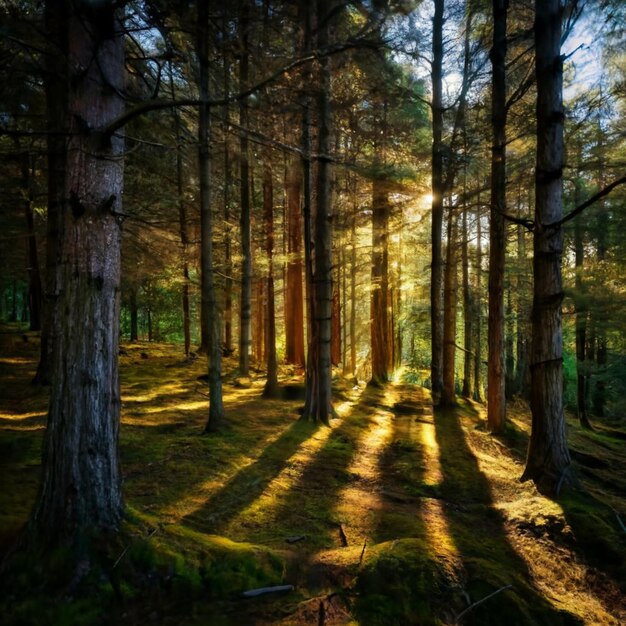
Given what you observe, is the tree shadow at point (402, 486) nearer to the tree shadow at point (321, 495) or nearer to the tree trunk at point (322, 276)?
the tree shadow at point (321, 495)

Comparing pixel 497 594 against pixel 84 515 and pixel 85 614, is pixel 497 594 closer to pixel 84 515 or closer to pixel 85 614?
pixel 85 614

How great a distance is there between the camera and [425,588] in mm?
2887

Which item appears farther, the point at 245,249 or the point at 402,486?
the point at 245,249

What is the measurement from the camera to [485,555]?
3.64 metres

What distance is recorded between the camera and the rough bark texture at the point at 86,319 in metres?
2.96

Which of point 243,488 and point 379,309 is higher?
point 379,309

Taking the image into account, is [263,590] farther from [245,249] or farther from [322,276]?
[245,249]

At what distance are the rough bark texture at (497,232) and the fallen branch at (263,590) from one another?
7.13m

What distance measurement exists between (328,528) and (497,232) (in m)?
7.00

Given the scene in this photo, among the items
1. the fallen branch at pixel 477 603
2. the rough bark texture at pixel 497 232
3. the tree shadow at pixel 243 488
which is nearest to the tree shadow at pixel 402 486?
the fallen branch at pixel 477 603

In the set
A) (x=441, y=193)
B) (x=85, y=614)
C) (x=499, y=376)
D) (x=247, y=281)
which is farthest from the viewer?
(x=247, y=281)

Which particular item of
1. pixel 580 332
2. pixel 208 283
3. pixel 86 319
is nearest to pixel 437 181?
pixel 208 283

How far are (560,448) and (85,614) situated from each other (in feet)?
17.8

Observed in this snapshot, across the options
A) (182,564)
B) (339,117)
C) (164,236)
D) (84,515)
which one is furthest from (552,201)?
(164,236)
